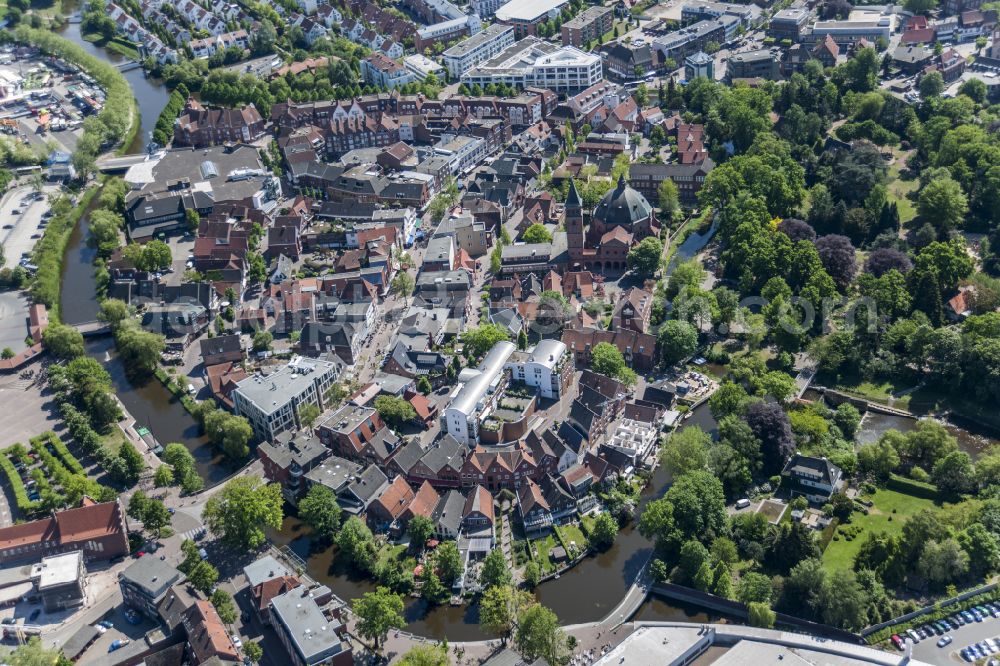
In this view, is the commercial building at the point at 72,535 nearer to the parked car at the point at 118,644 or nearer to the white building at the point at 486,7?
the parked car at the point at 118,644

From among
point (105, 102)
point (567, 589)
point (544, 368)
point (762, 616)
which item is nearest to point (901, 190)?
point (544, 368)

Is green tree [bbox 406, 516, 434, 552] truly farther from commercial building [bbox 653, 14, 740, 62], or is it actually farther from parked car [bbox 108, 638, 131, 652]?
commercial building [bbox 653, 14, 740, 62]

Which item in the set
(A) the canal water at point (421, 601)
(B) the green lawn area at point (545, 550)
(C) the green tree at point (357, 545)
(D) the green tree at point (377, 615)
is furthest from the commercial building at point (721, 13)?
(D) the green tree at point (377, 615)

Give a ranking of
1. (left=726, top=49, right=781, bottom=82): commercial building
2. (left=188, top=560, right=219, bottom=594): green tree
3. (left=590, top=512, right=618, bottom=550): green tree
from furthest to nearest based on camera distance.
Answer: (left=726, top=49, right=781, bottom=82): commercial building, (left=590, top=512, right=618, bottom=550): green tree, (left=188, top=560, right=219, bottom=594): green tree

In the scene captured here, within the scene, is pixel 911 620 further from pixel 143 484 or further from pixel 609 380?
pixel 143 484

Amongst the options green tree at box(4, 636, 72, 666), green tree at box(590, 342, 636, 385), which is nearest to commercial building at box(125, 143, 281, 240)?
green tree at box(590, 342, 636, 385)
